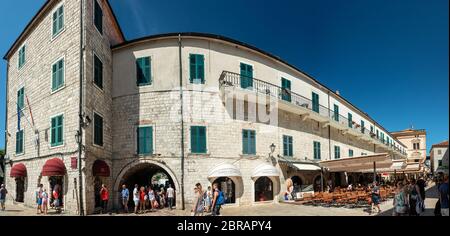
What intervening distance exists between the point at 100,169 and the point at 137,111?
3.61 meters

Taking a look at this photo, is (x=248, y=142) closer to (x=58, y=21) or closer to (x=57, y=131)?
(x=57, y=131)

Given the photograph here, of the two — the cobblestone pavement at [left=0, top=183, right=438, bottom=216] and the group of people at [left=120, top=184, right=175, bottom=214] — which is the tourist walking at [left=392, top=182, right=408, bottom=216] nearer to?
the cobblestone pavement at [left=0, top=183, right=438, bottom=216]

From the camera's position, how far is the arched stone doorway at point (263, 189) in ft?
54.2

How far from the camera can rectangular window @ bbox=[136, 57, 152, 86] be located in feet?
49.6

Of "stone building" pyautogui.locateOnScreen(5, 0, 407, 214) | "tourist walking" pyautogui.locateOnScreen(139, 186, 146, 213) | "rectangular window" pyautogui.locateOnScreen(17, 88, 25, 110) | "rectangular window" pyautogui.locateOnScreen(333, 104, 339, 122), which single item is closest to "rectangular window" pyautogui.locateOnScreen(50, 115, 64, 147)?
"stone building" pyautogui.locateOnScreen(5, 0, 407, 214)

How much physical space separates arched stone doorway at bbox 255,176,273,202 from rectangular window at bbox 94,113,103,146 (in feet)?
29.8

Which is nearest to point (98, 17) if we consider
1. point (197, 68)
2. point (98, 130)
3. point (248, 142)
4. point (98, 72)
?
point (98, 72)

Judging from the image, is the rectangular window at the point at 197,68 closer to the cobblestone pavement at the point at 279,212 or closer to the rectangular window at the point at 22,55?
the cobblestone pavement at the point at 279,212

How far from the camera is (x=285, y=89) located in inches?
697

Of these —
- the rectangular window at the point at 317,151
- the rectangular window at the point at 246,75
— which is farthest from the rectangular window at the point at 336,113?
the rectangular window at the point at 246,75

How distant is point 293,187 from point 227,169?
5.83m

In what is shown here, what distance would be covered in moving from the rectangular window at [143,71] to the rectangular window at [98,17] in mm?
2553
